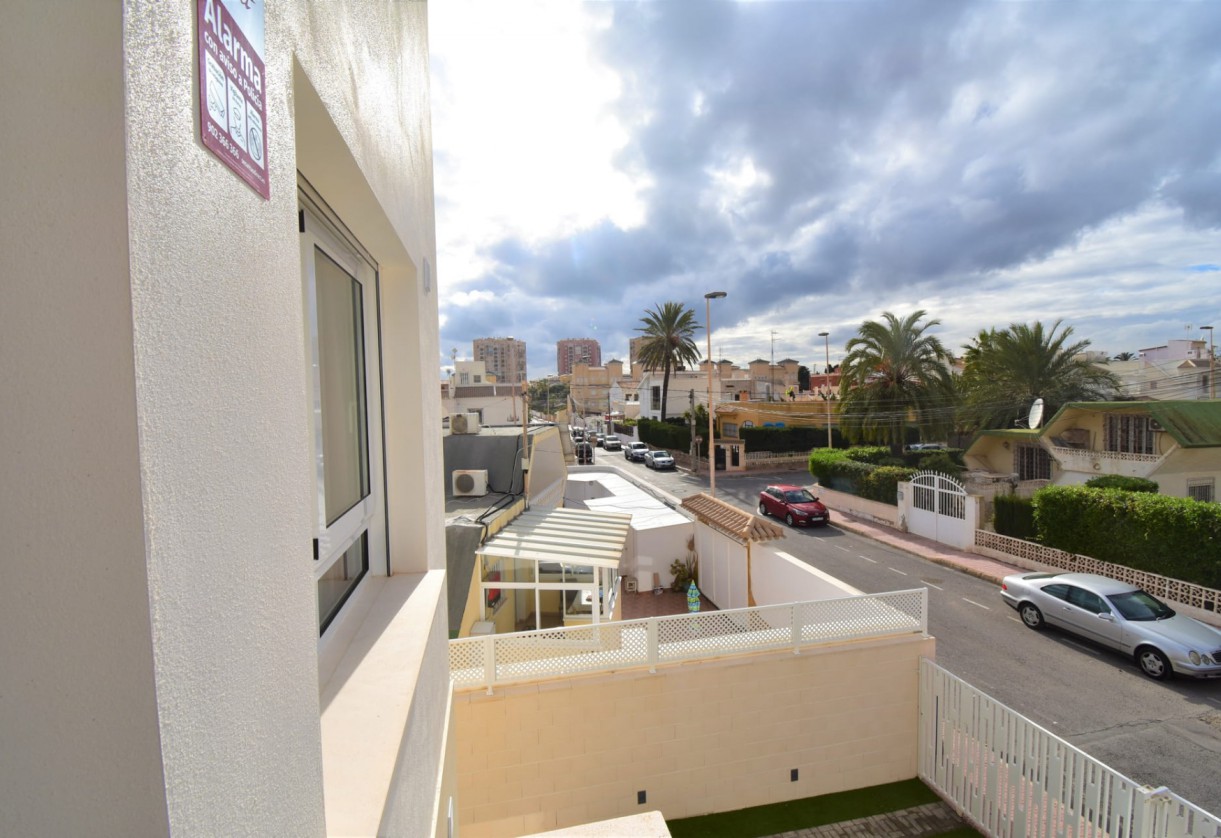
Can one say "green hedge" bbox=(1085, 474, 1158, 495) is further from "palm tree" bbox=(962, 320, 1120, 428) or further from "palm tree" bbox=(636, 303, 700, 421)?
"palm tree" bbox=(636, 303, 700, 421)

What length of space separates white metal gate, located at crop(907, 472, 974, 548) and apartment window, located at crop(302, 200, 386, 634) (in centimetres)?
1772

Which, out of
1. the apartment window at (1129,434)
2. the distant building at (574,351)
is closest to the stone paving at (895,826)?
the apartment window at (1129,434)

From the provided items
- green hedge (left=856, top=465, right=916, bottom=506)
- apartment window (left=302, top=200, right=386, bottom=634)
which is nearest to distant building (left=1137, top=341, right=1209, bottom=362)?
green hedge (left=856, top=465, right=916, bottom=506)

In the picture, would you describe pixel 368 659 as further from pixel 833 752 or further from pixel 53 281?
pixel 833 752

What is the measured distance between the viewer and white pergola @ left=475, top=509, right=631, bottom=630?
7715mm

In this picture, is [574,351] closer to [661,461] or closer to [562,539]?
[661,461]

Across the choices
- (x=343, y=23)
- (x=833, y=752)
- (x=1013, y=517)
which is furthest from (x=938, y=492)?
(x=343, y=23)

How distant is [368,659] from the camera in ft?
6.81

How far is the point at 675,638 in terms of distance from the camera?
7.20 metres

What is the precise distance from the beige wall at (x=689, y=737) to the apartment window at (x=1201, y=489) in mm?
17227

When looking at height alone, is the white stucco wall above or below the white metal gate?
above

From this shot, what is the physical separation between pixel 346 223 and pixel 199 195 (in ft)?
5.10

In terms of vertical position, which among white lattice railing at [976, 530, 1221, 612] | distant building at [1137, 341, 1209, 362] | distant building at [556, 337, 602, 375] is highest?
distant building at [556, 337, 602, 375]

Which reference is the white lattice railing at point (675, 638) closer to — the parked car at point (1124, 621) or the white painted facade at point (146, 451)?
the parked car at point (1124, 621)
